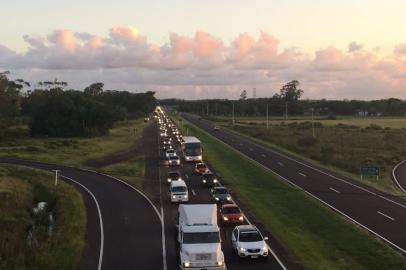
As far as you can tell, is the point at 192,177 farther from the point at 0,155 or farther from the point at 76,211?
the point at 0,155

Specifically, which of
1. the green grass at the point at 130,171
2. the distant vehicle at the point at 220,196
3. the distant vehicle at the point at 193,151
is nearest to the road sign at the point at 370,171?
the distant vehicle at the point at 193,151

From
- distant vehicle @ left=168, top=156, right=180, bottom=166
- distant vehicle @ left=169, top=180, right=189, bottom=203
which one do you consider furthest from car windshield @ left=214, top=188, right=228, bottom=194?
distant vehicle @ left=168, top=156, right=180, bottom=166

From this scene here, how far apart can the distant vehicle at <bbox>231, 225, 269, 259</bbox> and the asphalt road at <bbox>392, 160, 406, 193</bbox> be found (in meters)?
32.1

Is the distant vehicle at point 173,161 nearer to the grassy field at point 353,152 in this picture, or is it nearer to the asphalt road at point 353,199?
the asphalt road at point 353,199

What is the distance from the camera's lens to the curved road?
86.7ft

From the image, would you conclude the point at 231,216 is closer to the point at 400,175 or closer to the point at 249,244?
the point at 249,244

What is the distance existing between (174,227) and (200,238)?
10.5m

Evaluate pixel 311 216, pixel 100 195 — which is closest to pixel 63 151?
pixel 100 195

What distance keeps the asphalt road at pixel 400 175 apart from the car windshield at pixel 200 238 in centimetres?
3564

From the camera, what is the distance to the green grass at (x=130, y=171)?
58.1m

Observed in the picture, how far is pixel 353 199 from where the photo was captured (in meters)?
46.7

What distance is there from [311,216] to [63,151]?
5979 cm

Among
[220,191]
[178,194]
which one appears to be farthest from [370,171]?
[178,194]

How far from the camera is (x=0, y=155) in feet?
275
